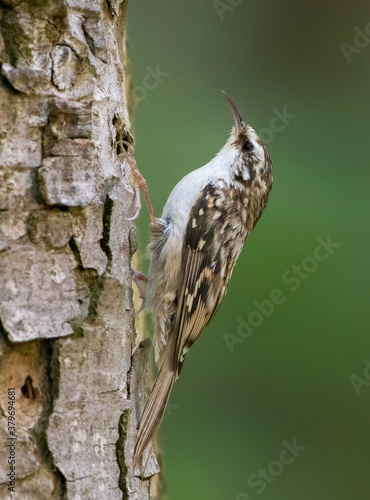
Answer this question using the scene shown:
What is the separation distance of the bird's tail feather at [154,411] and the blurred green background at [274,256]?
2.70 ft

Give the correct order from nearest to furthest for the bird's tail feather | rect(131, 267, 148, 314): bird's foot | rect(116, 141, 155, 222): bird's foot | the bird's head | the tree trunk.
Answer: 1. the tree trunk
2. the bird's tail feather
3. rect(116, 141, 155, 222): bird's foot
4. rect(131, 267, 148, 314): bird's foot
5. the bird's head

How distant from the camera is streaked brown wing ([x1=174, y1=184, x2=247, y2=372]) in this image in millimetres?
2561

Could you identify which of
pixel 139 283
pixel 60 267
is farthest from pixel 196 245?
pixel 60 267

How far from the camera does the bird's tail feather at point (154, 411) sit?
1.77 m

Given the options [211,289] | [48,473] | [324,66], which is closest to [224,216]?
[211,289]

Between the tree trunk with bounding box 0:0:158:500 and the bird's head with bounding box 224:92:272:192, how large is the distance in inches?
46.6

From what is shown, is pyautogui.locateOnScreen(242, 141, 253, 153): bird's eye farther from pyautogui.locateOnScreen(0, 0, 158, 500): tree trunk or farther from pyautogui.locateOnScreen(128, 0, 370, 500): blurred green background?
pyautogui.locateOnScreen(0, 0, 158, 500): tree trunk

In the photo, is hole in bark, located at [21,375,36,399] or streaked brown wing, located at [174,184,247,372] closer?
hole in bark, located at [21,375,36,399]

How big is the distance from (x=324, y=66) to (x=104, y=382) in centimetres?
289

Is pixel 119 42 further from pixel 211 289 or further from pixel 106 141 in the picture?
pixel 211 289

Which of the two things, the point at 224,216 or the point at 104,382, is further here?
the point at 224,216

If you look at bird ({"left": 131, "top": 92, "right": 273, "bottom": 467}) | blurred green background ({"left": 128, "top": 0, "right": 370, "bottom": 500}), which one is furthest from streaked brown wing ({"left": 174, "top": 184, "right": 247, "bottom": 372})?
blurred green background ({"left": 128, "top": 0, "right": 370, "bottom": 500})

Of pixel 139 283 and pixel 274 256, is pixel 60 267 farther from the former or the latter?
pixel 274 256

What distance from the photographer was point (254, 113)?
363 cm
